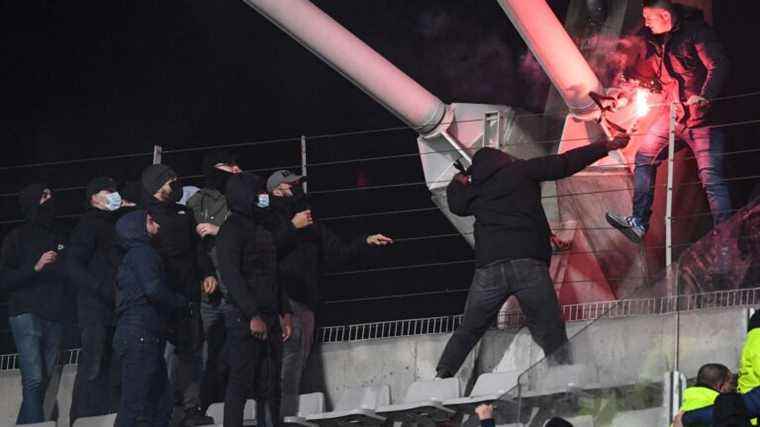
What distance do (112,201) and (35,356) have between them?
99 cm

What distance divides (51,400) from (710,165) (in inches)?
160

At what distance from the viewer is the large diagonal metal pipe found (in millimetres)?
12719

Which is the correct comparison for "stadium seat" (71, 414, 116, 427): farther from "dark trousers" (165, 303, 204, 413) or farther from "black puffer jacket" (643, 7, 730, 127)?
"black puffer jacket" (643, 7, 730, 127)

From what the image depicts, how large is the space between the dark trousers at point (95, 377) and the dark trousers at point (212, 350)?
1.72 feet

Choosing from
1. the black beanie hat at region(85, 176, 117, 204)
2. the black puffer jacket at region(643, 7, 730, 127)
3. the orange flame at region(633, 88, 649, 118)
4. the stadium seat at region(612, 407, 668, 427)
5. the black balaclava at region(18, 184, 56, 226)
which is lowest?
the stadium seat at region(612, 407, 668, 427)

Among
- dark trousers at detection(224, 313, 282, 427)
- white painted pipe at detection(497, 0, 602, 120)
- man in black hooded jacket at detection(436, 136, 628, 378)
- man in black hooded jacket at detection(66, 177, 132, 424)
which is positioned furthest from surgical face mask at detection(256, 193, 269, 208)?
white painted pipe at detection(497, 0, 602, 120)

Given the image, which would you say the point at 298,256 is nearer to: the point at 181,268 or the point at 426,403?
the point at 181,268

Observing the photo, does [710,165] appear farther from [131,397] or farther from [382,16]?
[382,16]

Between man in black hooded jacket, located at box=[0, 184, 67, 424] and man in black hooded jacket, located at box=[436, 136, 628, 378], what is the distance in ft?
7.97

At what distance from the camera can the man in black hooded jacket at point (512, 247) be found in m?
10.8

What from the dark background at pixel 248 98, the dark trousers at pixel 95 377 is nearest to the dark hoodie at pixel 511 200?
the dark trousers at pixel 95 377

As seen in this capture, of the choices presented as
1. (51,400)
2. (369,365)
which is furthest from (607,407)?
(51,400)

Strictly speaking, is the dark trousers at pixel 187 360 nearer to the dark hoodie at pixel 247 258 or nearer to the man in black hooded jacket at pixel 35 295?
the dark hoodie at pixel 247 258

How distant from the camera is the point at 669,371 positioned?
366 inches
